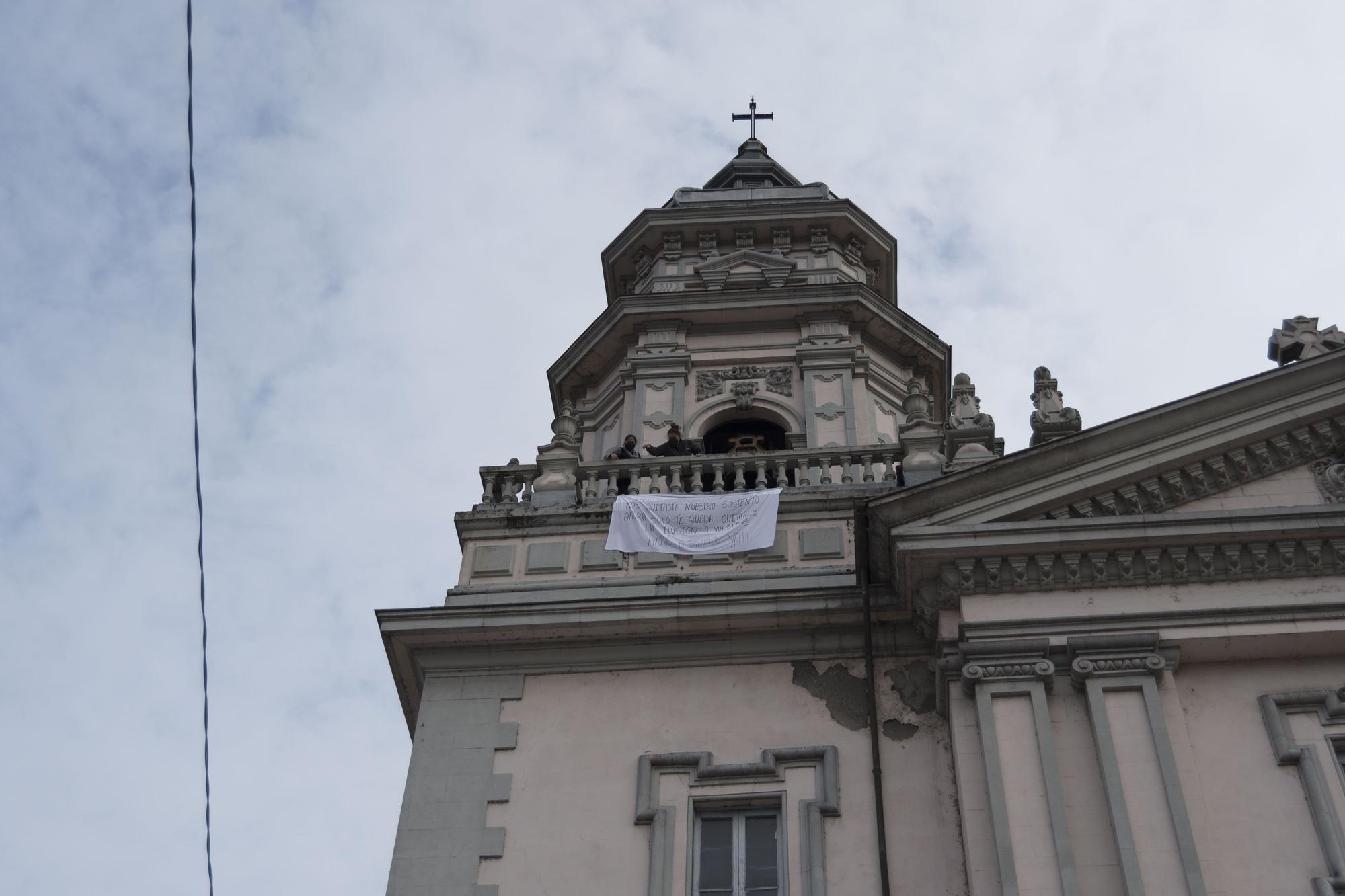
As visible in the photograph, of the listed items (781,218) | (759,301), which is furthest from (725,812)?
(781,218)

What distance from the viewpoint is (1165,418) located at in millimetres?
17109

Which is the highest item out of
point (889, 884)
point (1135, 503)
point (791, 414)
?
point (791, 414)

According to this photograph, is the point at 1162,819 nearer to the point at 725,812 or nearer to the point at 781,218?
the point at 725,812

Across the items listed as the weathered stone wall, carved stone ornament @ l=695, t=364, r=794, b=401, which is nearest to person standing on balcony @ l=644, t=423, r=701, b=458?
carved stone ornament @ l=695, t=364, r=794, b=401

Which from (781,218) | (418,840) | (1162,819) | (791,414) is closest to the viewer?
(1162,819)

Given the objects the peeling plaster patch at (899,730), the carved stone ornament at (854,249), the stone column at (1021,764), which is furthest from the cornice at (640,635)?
the carved stone ornament at (854,249)

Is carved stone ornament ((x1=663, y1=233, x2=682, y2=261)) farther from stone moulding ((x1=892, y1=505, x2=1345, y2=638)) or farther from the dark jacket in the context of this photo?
stone moulding ((x1=892, y1=505, x2=1345, y2=638))

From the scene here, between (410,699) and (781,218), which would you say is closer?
(410,699)

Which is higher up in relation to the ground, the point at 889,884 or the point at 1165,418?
the point at 1165,418

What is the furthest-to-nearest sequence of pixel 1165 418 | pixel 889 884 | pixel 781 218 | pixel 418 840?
pixel 781 218 → pixel 1165 418 → pixel 418 840 → pixel 889 884

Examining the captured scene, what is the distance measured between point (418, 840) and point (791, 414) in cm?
989

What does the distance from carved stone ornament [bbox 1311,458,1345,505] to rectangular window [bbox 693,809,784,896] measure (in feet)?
20.6

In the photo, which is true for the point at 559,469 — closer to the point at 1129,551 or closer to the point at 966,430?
the point at 966,430

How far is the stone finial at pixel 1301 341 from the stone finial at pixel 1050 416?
2239 mm
